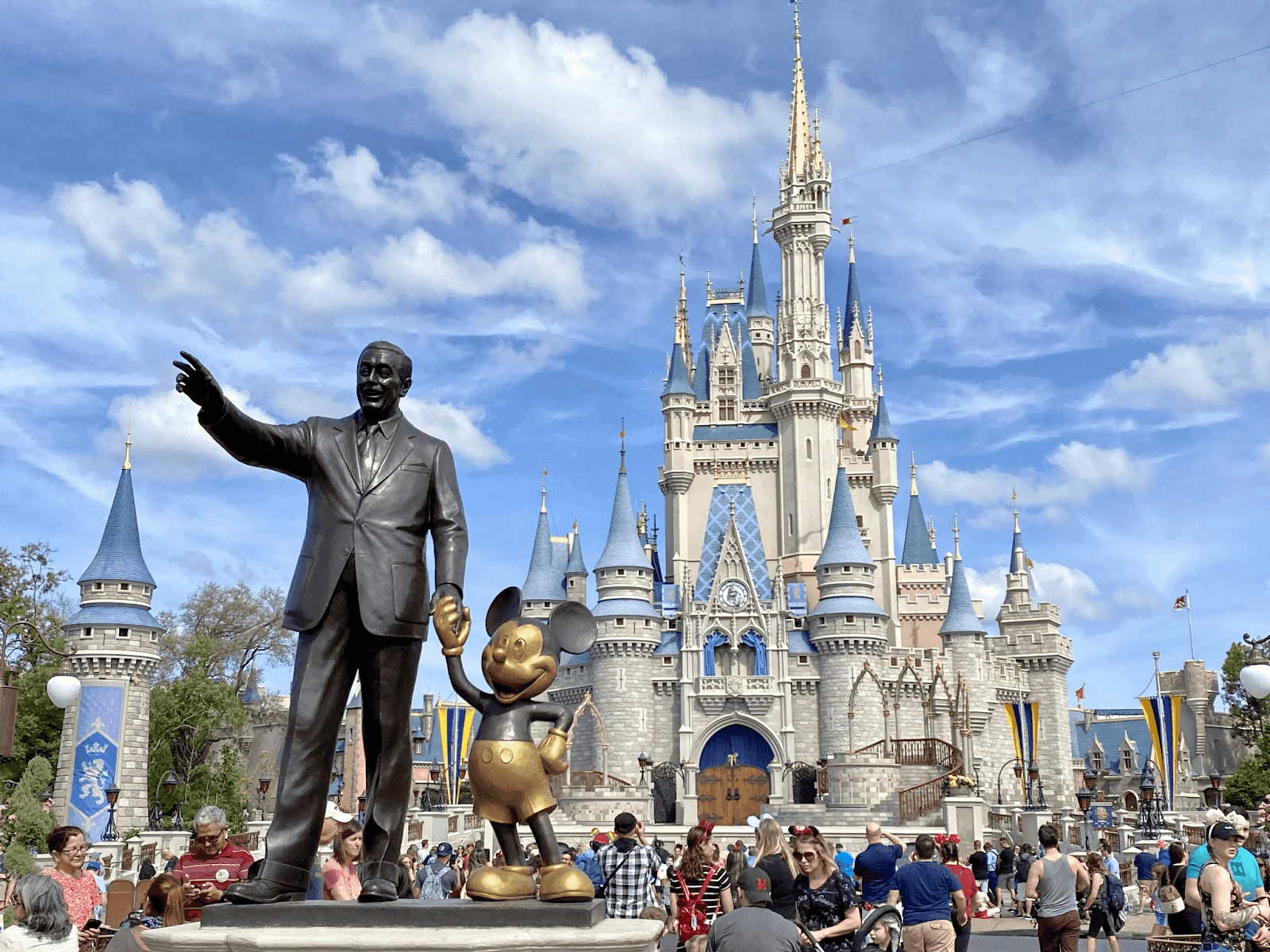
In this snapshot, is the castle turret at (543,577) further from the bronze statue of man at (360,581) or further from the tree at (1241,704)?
the bronze statue of man at (360,581)

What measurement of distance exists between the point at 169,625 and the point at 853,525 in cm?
2871

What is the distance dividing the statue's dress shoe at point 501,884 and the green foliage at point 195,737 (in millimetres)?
40285

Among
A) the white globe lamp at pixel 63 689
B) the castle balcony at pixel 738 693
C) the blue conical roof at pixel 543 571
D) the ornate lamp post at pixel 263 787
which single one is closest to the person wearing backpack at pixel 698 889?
the white globe lamp at pixel 63 689

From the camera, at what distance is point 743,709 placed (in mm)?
47719

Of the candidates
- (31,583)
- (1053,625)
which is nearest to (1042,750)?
(1053,625)

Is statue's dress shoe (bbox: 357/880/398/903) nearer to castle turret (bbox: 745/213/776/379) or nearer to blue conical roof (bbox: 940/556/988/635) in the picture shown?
blue conical roof (bbox: 940/556/988/635)

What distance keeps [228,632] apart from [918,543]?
105ft

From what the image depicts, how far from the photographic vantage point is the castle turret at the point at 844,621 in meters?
46.8

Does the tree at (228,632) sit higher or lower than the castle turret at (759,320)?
lower

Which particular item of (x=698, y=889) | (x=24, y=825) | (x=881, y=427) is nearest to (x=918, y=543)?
(x=881, y=427)

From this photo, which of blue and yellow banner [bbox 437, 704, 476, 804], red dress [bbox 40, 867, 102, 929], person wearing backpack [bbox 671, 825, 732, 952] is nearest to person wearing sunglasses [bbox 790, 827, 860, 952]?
person wearing backpack [bbox 671, 825, 732, 952]

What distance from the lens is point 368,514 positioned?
19.0 feet

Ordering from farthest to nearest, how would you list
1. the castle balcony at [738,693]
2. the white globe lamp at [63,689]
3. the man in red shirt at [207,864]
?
the castle balcony at [738,693] < the white globe lamp at [63,689] < the man in red shirt at [207,864]

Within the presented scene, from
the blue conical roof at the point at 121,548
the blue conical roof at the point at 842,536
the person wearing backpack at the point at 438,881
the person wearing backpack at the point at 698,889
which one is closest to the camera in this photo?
the person wearing backpack at the point at 698,889
